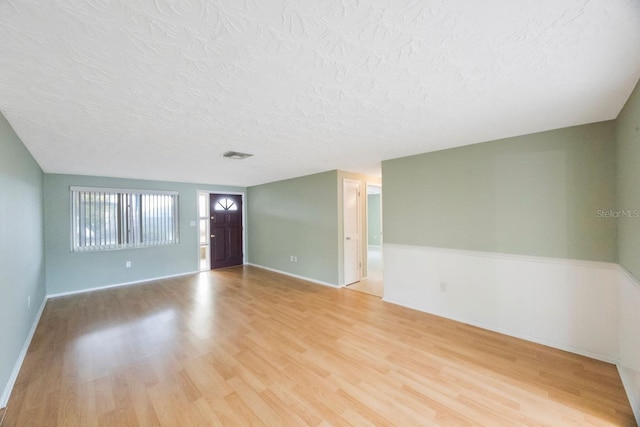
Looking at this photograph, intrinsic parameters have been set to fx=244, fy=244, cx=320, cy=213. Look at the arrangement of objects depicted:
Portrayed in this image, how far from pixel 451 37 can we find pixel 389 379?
8.00 feet

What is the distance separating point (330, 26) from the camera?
110 cm

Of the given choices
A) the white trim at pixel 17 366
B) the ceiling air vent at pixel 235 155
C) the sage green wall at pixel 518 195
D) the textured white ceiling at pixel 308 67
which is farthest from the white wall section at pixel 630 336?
the white trim at pixel 17 366

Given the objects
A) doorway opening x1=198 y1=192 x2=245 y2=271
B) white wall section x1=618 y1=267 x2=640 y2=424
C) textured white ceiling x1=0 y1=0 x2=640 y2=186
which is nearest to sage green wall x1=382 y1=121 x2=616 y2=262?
textured white ceiling x1=0 y1=0 x2=640 y2=186

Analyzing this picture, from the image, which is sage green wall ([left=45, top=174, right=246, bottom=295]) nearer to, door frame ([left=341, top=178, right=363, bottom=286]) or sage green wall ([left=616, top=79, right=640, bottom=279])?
door frame ([left=341, top=178, right=363, bottom=286])

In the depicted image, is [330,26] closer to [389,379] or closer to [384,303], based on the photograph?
[389,379]

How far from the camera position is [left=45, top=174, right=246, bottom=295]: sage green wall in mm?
4379

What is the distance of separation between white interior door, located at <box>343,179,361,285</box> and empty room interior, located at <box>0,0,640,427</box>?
69 centimetres

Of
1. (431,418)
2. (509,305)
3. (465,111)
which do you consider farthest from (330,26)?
(509,305)

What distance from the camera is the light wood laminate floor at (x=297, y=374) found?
1.72 metres

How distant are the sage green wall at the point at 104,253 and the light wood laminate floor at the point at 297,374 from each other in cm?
140

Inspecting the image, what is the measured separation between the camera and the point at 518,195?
2.73m

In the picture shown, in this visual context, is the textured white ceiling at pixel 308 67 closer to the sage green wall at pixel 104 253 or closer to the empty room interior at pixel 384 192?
the empty room interior at pixel 384 192

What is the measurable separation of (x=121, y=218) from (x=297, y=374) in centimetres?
505

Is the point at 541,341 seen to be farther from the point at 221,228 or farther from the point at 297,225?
the point at 221,228
